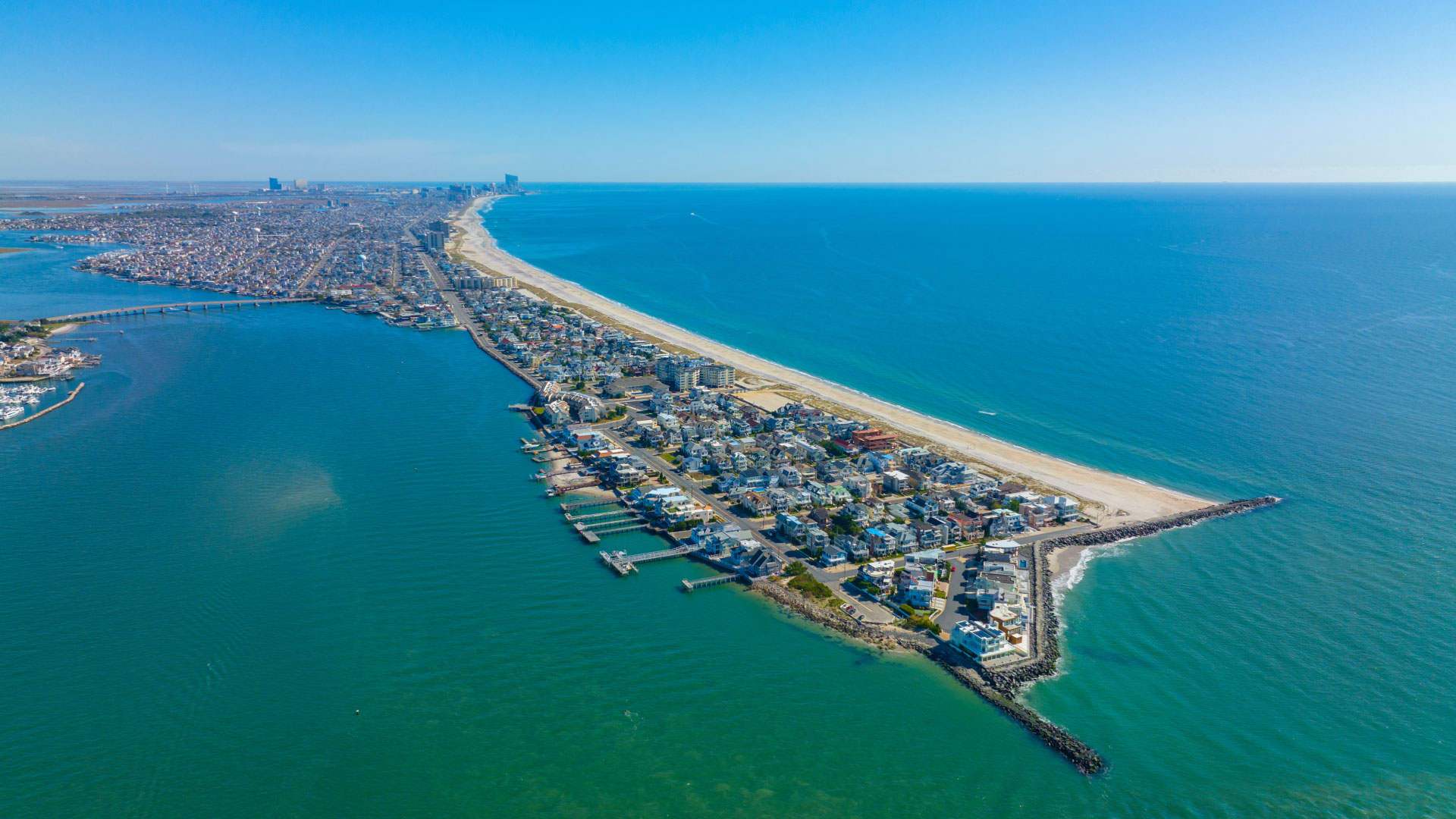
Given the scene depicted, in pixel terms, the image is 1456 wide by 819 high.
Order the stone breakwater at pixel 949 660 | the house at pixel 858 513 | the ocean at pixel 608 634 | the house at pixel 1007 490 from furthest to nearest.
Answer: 1. the house at pixel 1007 490
2. the house at pixel 858 513
3. the stone breakwater at pixel 949 660
4. the ocean at pixel 608 634

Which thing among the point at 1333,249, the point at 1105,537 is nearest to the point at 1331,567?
the point at 1105,537

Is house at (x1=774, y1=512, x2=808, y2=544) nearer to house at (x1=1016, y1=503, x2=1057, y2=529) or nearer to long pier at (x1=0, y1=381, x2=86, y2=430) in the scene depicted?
house at (x1=1016, y1=503, x2=1057, y2=529)

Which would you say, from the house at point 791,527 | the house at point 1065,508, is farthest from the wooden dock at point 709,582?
the house at point 1065,508

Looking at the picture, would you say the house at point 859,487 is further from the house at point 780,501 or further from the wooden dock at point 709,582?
the wooden dock at point 709,582

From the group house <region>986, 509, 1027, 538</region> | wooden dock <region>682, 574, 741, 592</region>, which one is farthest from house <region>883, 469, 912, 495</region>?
wooden dock <region>682, 574, 741, 592</region>

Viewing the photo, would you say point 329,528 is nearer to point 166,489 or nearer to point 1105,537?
point 166,489

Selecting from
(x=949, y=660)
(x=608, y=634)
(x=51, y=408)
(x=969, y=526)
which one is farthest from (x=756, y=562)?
(x=51, y=408)

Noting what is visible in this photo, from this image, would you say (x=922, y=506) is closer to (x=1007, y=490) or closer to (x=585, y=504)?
(x=1007, y=490)
